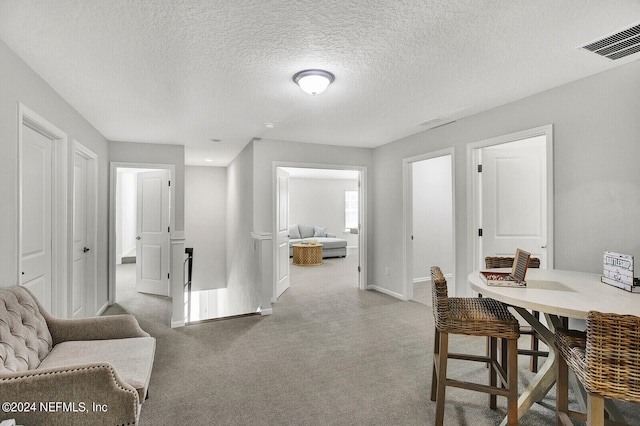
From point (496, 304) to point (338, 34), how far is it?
1921mm

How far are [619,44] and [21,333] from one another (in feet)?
12.8

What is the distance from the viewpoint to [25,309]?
73.3 inches

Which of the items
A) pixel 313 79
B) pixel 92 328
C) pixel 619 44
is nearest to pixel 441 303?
pixel 313 79

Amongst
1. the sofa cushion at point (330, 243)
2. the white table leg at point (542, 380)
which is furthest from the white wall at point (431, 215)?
the white table leg at point (542, 380)

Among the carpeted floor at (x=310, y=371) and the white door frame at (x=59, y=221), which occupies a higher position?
the white door frame at (x=59, y=221)

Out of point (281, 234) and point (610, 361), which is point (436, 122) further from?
point (610, 361)

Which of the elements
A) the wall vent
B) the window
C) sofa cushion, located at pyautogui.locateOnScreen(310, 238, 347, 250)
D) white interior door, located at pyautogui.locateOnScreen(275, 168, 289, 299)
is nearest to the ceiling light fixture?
the wall vent

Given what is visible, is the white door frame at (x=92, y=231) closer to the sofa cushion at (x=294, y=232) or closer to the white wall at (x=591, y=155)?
the white wall at (x=591, y=155)

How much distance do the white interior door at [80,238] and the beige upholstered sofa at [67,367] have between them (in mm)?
1810

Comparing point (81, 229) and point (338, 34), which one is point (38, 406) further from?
point (81, 229)

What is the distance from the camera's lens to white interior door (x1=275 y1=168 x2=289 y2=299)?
192 inches

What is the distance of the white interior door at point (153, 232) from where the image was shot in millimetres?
5211

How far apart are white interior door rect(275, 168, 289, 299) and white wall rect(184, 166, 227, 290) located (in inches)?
116

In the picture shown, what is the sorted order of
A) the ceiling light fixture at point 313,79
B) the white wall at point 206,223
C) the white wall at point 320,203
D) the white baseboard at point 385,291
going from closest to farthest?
the ceiling light fixture at point 313,79 < the white baseboard at point 385,291 < the white wall at point 206,223 < the white wall at point 320,203
